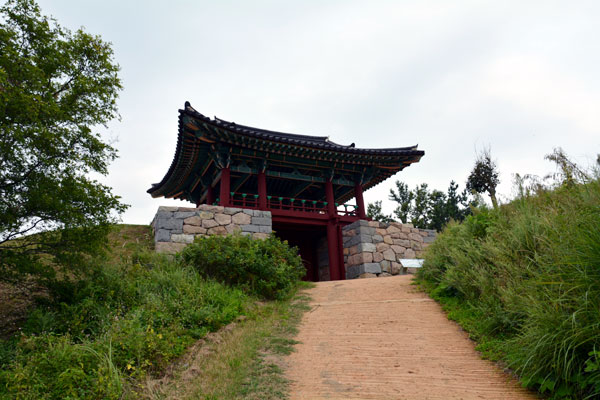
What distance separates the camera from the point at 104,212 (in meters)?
6.21

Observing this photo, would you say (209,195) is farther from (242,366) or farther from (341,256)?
(242,366)

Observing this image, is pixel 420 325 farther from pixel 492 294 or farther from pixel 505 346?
pixel 505 346

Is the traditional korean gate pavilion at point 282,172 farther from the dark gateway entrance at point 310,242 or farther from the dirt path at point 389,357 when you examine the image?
the dirt path at point 389,357

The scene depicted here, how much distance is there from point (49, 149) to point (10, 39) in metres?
1.83

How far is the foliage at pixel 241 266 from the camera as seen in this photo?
841cm

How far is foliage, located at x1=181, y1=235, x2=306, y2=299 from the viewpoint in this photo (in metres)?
8.41

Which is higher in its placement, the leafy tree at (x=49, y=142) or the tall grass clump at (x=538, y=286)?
the leafy tree at (x=49, y=142)

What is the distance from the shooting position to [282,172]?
15383 mm

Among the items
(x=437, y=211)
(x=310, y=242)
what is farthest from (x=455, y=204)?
(x=310, y=242)

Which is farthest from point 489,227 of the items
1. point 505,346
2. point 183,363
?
point 183,363

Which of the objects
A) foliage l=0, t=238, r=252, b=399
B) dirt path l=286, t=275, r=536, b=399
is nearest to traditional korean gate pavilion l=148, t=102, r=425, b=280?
foliage l=0, t=238, r=252, b=399

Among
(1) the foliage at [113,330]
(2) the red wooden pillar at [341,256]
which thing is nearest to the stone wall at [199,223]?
(1) the foliage at [113,330]

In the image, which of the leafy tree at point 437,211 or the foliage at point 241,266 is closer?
the foliage at point 241,266

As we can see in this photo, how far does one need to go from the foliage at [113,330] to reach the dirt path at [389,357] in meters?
1.66
